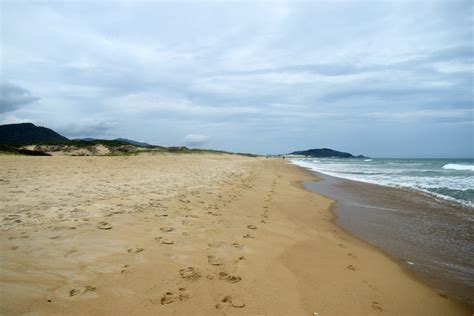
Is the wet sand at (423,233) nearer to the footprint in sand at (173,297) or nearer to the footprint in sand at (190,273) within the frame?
the footprint in sand at (190,273)

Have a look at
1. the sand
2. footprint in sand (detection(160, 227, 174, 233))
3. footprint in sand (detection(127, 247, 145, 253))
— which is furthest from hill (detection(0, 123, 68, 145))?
footprint in sand (detection(127, 247, 145, 253))

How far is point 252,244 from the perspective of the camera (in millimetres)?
6309

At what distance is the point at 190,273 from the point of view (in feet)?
15.2

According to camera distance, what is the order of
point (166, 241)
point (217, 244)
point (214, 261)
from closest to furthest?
point (214, 261)
point (166, 241)
point (217, 244)

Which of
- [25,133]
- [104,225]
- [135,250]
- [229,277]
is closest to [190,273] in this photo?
[229,277]

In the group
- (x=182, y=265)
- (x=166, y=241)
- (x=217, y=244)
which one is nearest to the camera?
(x=182, y=265)

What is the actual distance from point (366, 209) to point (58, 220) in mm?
10566

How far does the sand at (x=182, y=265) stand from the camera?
12.5 ft

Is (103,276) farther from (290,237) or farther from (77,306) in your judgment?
(290,237)

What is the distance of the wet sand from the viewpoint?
18.1 ft

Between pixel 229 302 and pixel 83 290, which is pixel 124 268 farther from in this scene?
pixel 229 302

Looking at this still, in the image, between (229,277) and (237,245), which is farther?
(237,245)

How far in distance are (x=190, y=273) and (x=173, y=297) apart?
2.36ft

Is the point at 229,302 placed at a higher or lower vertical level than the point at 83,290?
lower
